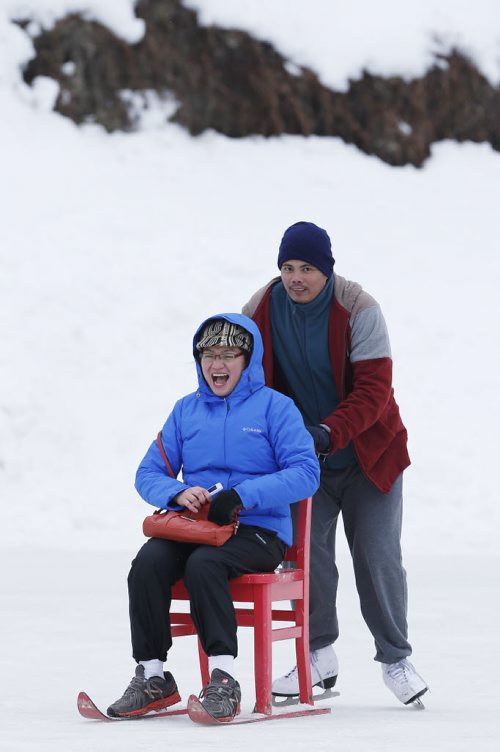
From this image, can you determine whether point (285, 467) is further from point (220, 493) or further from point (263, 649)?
point (263, 649)

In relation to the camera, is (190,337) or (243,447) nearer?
(243,447)

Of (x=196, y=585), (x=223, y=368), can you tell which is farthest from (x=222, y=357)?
(x=196, y=585)

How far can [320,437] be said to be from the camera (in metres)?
5.11

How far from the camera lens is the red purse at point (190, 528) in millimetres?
4797

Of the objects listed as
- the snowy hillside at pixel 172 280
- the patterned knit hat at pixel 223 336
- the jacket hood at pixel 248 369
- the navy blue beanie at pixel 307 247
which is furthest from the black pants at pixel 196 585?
the snowy hillside at pixel 172 280

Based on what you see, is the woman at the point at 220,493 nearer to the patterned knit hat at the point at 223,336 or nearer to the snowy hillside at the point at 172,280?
the patterned knit hat at the point at 223,336

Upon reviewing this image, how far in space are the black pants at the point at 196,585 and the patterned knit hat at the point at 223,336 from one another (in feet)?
2.09

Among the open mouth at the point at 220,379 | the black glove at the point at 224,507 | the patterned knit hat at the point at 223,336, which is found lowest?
the black glove at the point at 224,507

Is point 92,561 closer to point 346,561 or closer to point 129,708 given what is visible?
point 346,561

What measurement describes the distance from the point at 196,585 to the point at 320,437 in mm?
726

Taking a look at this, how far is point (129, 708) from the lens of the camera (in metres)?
4.72

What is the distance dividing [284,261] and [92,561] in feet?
18.4

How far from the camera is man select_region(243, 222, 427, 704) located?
5.34 meters

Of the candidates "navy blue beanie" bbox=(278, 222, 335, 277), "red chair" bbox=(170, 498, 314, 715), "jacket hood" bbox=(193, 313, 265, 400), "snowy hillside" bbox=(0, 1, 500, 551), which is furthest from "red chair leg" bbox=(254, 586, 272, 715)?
"snowy hillside" bbox=(0, 1, 500, 551)
